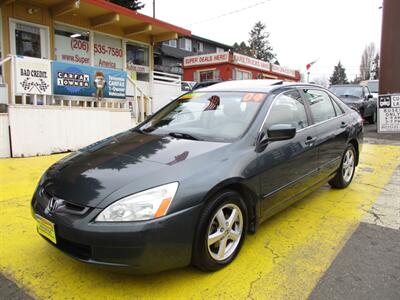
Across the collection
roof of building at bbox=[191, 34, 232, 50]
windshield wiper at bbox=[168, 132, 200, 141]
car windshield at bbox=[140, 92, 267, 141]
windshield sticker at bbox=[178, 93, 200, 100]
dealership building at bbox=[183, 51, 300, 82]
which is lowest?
windshield wiper at bbox=[168, 132, 200, 141]

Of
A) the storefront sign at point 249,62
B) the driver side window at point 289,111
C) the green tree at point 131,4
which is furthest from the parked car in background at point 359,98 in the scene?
the green tree at point 131,4

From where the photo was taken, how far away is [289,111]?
12.7 ft

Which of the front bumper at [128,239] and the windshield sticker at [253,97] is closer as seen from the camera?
the front bumper at [128,239]

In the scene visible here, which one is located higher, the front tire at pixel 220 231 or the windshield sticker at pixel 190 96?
the windshield sticker at pixel 190 96

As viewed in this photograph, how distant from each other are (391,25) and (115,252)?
41.1ft

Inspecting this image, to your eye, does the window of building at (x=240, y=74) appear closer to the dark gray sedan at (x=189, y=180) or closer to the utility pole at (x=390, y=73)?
the utility pole at (x=390, y=73)

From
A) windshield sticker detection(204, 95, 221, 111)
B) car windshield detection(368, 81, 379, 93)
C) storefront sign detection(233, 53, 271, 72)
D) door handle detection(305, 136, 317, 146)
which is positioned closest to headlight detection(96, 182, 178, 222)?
windshield sticker detection(204, 95, 221, 111)

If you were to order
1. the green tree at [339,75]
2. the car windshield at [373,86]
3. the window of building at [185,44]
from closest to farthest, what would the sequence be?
the car windshield at [373,86] < the window of building at [185,44] < the green tree at [339,75]

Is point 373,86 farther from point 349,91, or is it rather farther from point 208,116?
point 208,116

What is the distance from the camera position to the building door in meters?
9.43

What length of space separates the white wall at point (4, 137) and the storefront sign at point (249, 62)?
585 inches

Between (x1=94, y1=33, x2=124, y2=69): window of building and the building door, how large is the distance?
5.97 feet

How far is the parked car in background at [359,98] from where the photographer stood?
43.0 ft

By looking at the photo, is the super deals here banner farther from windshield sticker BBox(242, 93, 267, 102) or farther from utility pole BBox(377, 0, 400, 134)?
utility pole BBox(377, 0, 400, 134)
